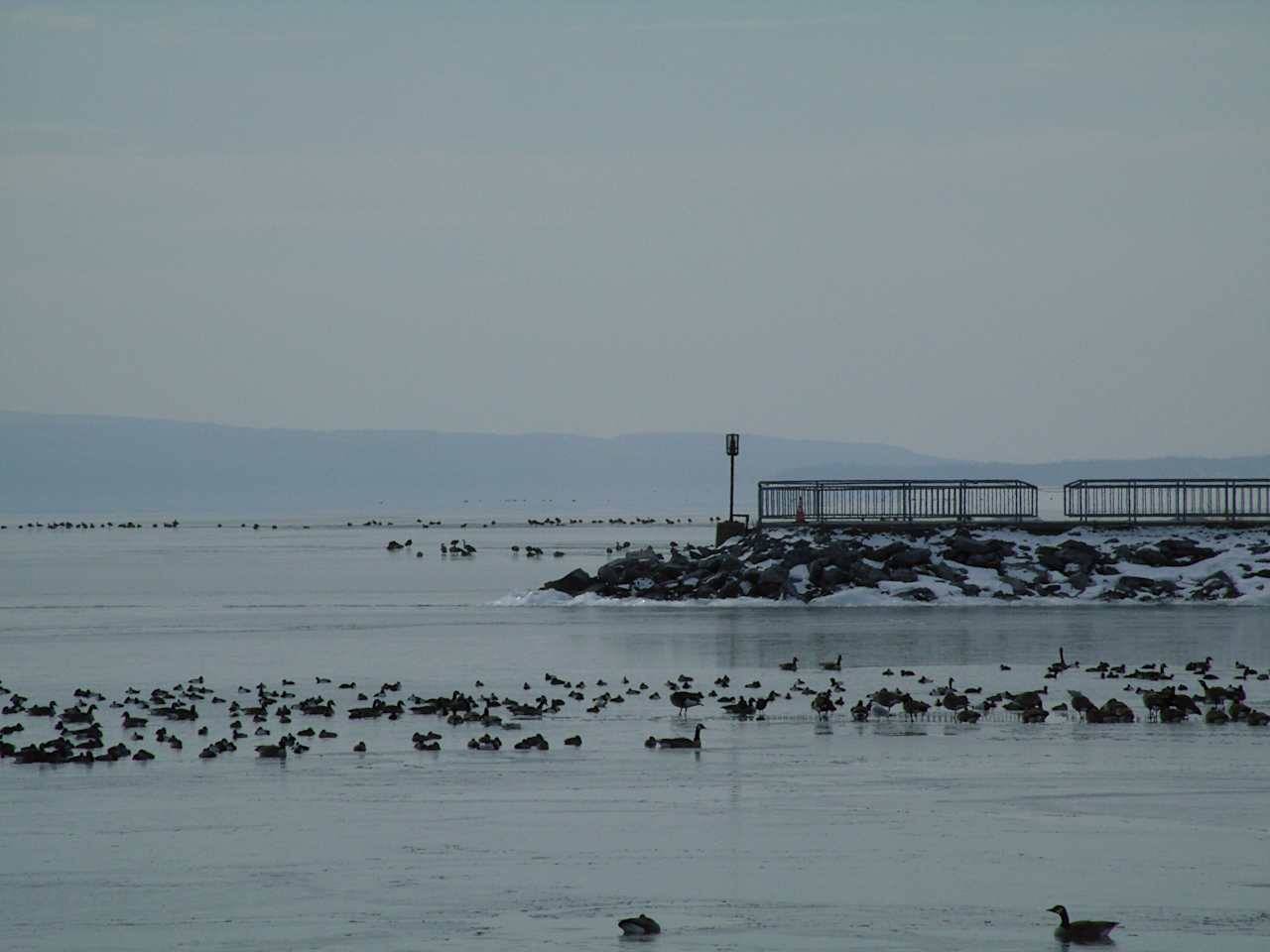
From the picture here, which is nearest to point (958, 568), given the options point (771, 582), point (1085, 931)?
point (771, 582)

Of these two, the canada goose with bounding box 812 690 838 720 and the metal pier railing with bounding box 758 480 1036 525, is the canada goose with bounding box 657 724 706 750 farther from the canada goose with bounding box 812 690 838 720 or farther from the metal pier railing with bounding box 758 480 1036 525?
the metal pier railing with bounding box 758 480 1036 525

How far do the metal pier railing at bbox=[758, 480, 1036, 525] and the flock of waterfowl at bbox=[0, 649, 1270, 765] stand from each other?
26324 mm

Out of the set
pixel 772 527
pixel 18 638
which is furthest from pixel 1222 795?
pixel 772 527

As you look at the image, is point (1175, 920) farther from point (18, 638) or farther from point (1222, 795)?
point (18, 638)

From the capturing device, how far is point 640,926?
12.4 m

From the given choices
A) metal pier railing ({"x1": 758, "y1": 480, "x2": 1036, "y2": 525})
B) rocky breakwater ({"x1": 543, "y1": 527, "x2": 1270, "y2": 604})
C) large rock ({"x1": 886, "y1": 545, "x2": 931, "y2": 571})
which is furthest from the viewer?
metal pier railing ({"x1": 758, "y1": 480, "x2": 1036, "y2": 525})

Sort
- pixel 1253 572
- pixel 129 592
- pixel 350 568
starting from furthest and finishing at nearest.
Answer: pixel 350 568 < pixel 129 592 < pixel 1253 572

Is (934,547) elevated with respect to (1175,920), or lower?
elevated

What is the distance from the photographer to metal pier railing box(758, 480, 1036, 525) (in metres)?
55.7

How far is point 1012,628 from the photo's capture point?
125 feet

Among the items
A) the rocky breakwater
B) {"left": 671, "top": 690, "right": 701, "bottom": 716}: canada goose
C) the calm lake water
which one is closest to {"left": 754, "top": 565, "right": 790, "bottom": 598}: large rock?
the rocky breakwater

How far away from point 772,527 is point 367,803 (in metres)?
35.8

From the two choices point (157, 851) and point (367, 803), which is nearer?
point (157, 851)

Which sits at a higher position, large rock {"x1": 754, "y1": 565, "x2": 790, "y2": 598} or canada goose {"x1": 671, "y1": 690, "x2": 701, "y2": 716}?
large rock {"x1": 754, "y1": 565, "x2": 790, "y2": 598}
